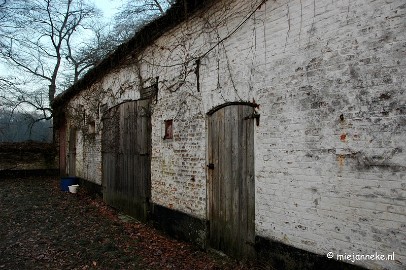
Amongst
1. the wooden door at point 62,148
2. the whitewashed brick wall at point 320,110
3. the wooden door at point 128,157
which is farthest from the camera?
the wooden door at point 62,148

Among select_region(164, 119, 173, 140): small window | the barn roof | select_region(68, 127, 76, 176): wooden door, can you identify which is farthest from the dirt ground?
A: select_region(68, 127, 76, 176): wooden door

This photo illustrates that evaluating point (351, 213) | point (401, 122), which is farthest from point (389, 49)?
point (351, 213)

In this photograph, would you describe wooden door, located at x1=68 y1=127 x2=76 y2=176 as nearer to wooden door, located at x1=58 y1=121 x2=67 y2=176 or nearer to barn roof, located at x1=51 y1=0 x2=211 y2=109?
wooden door, located at x1=58 y1=121 x2=67 y2=176

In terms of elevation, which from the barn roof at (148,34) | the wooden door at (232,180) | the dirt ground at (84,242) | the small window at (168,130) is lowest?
the dirt ground at (84,242)

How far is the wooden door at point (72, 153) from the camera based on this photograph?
14.1 m

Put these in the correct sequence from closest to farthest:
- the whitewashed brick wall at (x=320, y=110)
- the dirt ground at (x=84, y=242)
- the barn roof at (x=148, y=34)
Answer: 1. the whitewashed brick wall at (x=320, y=110)
2. the dirt ground at (x=84, y=242)
3. the barn roof at (x=148, y=34)

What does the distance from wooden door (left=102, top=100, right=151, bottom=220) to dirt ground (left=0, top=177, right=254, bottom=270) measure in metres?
0.42

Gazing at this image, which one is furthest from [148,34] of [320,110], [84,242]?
[320,110]

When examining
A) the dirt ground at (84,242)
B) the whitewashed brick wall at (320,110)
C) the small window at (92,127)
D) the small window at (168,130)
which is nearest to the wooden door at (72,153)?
the small window at (92,127)

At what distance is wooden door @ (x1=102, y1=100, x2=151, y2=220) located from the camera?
7.38 meters

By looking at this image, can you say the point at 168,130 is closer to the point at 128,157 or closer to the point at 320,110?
the point at 128,157

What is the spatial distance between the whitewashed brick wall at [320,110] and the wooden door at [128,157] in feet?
7.38

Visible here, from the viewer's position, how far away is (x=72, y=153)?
14.4m

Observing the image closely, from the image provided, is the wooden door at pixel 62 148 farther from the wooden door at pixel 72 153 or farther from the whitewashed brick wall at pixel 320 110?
the whitewashed brick wall at pixel 320 110
